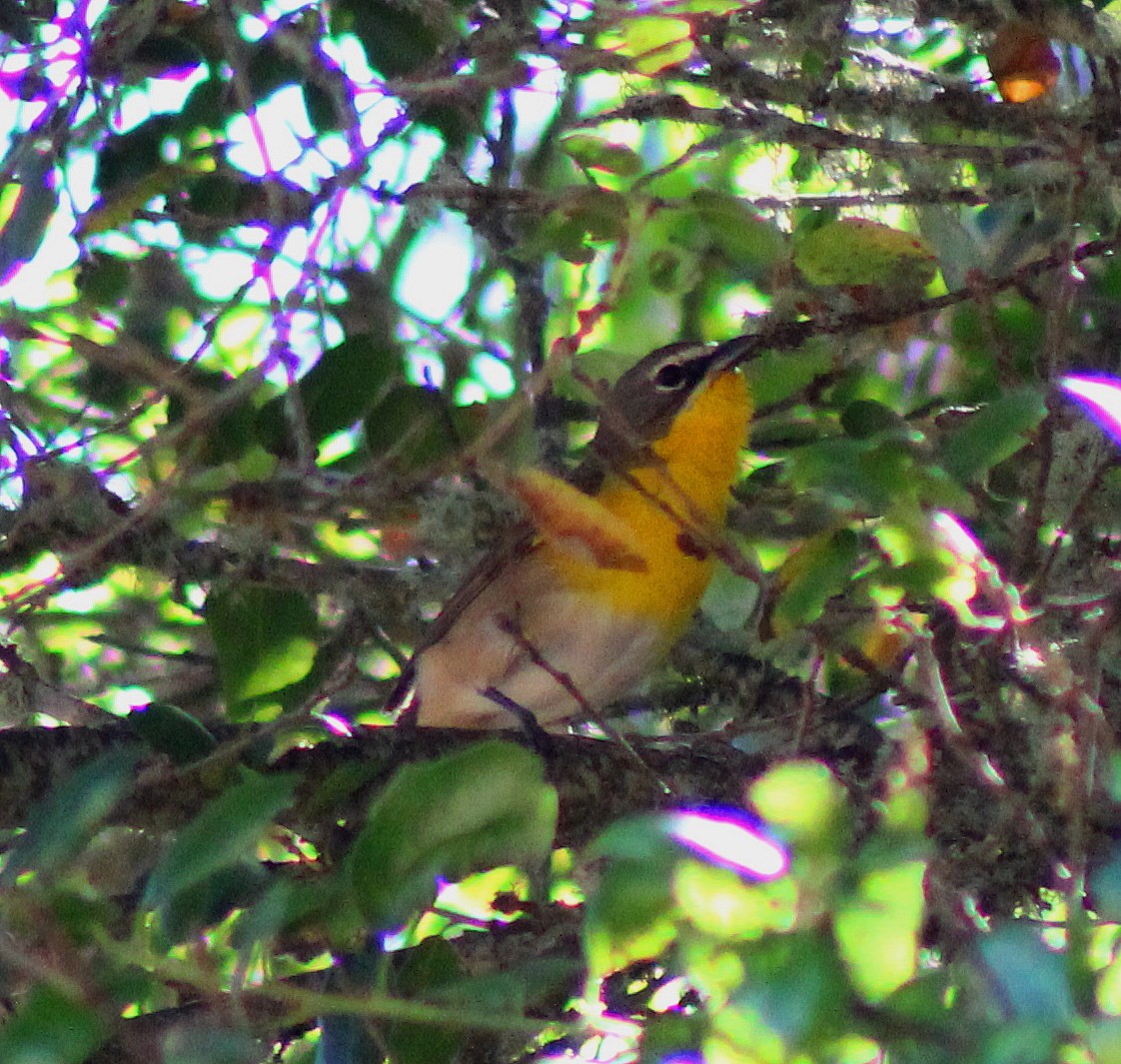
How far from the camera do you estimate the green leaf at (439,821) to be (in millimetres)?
1507

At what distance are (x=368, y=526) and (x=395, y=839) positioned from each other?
1680mm

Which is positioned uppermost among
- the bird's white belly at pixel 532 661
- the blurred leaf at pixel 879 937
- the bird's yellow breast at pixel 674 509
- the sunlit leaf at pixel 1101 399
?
the sunlit leaf at pixel 1101 399

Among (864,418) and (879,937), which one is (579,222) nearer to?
(864,418)

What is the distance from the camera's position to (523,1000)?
4.64ft

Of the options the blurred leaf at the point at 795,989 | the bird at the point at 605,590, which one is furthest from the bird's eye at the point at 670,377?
the blurred leaf at the point at 795,989

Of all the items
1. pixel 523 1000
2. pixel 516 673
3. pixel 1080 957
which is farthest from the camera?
pixel 516 673

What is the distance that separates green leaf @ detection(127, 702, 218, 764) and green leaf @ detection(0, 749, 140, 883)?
1.37 ft

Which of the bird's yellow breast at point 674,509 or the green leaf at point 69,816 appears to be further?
the bird's yellow breast at point 674,509

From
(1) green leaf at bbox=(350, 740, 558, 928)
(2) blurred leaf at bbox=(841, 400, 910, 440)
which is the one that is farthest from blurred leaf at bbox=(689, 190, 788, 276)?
(1) green leaf at bbox=(350, 740, 558, 928)

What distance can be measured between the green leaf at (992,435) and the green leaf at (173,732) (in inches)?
46.2

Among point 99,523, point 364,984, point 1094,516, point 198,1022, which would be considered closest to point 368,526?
point 99,523

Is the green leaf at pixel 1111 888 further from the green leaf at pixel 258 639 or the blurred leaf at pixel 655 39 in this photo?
the green leaf at pixel 258 639

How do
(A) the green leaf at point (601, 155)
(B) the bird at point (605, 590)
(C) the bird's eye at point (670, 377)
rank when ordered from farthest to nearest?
(C) the bird's eye at point (670, 377)
(B) the bird at point (605, 590)
(A) the green leaf at point (601, 155)

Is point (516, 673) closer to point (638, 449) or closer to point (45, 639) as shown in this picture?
point (45, 639)
